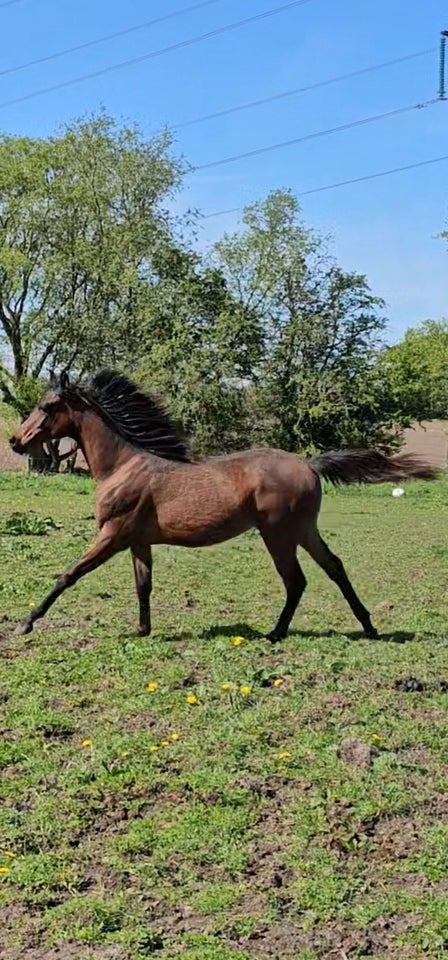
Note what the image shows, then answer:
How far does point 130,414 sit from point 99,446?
1.48 ft

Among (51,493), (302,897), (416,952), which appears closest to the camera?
(416,952)

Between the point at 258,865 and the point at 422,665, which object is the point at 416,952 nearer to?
the point at 258,865

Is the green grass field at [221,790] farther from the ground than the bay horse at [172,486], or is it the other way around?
the bay horse at [172,486]

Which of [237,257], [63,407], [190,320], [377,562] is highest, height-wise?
[237,257]

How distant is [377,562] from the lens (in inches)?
545

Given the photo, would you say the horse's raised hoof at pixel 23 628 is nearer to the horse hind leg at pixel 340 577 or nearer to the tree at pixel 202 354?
the horse hind leg at pixel 340 577

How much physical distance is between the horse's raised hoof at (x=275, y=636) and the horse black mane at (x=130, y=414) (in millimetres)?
1772

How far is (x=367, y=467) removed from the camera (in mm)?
9133

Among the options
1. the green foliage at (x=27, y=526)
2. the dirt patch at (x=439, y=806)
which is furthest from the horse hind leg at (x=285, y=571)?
the green foliage at (x=27, y=526)

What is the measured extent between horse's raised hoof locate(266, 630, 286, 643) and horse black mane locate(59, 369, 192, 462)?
177 centimetres

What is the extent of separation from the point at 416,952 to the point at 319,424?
A: 1106 inches

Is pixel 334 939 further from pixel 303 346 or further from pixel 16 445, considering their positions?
pixel 303 346

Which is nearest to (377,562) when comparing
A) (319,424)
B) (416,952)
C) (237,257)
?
(416,952)

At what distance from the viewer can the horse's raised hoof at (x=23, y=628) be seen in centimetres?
827
